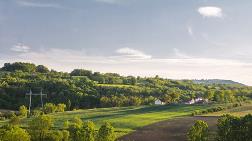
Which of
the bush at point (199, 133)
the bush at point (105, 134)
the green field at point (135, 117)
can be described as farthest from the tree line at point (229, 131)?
the green field at point (135, 117)

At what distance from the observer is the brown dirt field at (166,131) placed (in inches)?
3829

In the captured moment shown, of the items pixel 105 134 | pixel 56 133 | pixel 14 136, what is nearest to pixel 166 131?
pixel 105 134

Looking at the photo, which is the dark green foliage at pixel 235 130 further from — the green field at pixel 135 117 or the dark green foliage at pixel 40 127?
the dark green foliage at pixel 40 127

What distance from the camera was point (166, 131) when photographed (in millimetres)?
106188

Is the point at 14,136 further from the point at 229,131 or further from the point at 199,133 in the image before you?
the point at 229,131

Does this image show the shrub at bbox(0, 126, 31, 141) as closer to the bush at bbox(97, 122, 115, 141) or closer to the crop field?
the bush at bbox(97, 122, 115, 141)

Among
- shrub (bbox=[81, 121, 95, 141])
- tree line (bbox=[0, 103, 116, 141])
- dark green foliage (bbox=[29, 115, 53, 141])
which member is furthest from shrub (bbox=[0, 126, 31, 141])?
dark green foliage (bbox=[29, 115, 53, 141])

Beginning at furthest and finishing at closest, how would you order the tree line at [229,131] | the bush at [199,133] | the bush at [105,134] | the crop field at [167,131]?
the crop field at [167,131] < the bush at [199,133] < the bush at [105,134] < the tree line at [229,131]

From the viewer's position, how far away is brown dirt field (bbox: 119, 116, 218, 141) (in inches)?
3829

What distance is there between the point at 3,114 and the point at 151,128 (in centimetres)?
7191

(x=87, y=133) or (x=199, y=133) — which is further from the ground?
(x=199, y=133)

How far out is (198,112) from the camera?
13850 cm

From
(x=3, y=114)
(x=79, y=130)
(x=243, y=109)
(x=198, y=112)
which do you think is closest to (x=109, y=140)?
(x=79, y=130)

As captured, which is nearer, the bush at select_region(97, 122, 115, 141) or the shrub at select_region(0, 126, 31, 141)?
the bush at select_region(97, 122, 115, 141)
